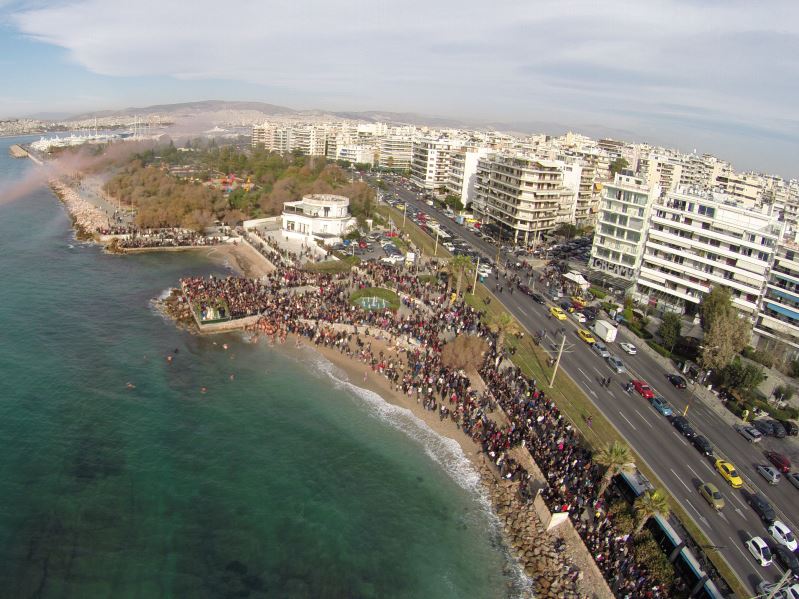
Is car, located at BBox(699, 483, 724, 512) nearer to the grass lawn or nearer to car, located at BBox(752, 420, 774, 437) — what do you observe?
car, located at BBox(752, 420, 774, 437)

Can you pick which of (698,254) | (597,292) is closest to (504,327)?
(597,292)

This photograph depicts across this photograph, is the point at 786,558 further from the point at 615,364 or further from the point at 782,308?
the point at 782,308

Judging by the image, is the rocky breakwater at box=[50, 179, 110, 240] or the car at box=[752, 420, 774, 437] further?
the rocky breakwater at box=[50, 179, 110, 240]

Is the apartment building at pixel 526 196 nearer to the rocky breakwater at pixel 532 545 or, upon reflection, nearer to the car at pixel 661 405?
the car at pixel 661 405

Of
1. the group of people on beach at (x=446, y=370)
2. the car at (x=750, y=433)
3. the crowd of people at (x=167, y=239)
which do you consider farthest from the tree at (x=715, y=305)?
the crowd of people at (x=167, y=239)

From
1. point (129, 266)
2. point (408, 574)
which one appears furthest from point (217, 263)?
point (408, 574)

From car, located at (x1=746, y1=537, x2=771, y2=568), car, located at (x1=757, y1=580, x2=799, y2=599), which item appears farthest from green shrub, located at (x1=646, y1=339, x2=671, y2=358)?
car, located at (x1=757, y1=580, x2=799, y2=599)
